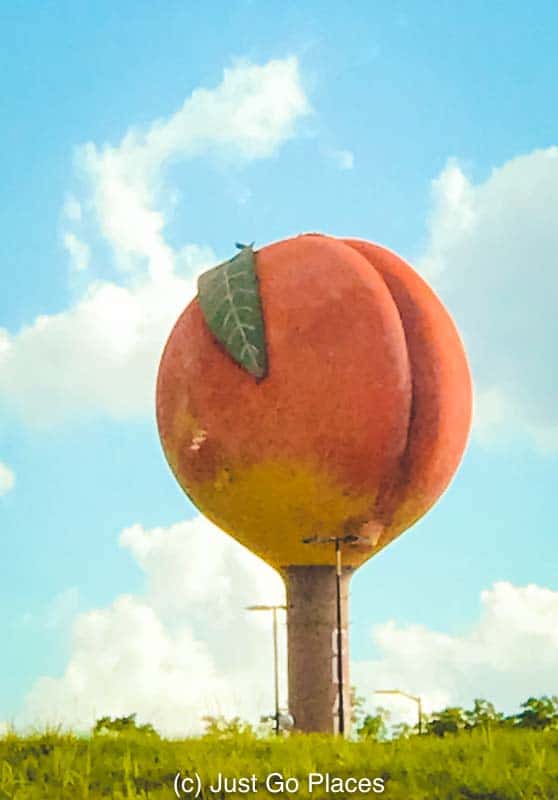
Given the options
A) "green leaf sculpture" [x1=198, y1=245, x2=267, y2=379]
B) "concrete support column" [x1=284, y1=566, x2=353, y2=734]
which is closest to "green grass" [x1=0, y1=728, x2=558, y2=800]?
"concrete support column" [x1=284, y1=566, x2=353, y2=734]

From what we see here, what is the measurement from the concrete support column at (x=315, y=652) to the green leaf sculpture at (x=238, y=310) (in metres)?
3.64

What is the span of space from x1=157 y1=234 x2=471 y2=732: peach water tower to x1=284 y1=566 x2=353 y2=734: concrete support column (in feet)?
0.07

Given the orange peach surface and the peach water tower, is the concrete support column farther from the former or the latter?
the orange peach surface

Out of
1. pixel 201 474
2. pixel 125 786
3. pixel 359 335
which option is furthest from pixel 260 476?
pixel 125 786

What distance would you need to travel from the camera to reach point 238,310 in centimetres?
1596

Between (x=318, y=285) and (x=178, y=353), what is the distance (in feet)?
8.36

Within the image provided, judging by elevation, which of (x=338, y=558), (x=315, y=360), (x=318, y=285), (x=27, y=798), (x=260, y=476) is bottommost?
(x=27, y=798)

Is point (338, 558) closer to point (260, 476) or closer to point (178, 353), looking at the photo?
point (260, 476)

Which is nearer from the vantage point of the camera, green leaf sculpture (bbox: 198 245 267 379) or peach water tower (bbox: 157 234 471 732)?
peach water tower (bbox: 157 234 471 732)

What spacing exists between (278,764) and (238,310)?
296 inches

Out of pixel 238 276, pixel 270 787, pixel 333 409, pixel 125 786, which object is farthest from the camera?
pixel 238 276

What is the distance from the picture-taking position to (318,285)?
1599cm

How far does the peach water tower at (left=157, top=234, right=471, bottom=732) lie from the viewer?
50.6 ft

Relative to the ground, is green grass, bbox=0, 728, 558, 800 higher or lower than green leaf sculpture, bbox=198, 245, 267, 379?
lower
